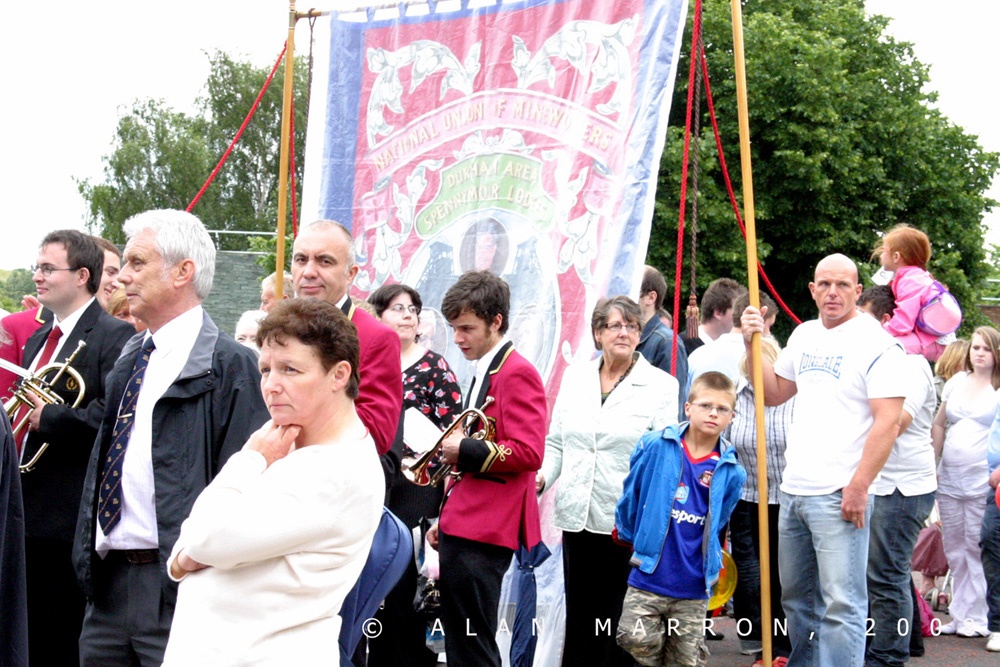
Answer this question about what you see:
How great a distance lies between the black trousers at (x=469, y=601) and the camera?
4.82 metres

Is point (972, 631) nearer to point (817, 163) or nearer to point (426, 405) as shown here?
point (426, 405)

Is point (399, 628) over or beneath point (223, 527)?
beneath

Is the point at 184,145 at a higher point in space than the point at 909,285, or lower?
higher

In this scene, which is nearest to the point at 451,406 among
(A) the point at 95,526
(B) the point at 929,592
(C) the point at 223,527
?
(A) the point at 95,526

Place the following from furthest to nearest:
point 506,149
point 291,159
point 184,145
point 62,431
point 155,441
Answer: point 184,145 < point 291,159 < point 506,149 < point 62,431 < point 155,441

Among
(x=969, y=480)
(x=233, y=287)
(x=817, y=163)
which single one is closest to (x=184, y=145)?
(x=233, y=287)

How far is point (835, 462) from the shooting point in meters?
5.39

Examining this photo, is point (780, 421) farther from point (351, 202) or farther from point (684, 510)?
Result: point (351, 202)

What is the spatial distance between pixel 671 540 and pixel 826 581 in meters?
0.73

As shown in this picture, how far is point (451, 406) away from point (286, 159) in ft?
4.92

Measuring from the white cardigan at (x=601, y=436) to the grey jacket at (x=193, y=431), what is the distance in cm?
246

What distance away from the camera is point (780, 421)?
6.93 metres

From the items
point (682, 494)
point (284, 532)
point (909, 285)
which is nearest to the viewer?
point (284, 532)

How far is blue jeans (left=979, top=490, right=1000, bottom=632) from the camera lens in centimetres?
770
